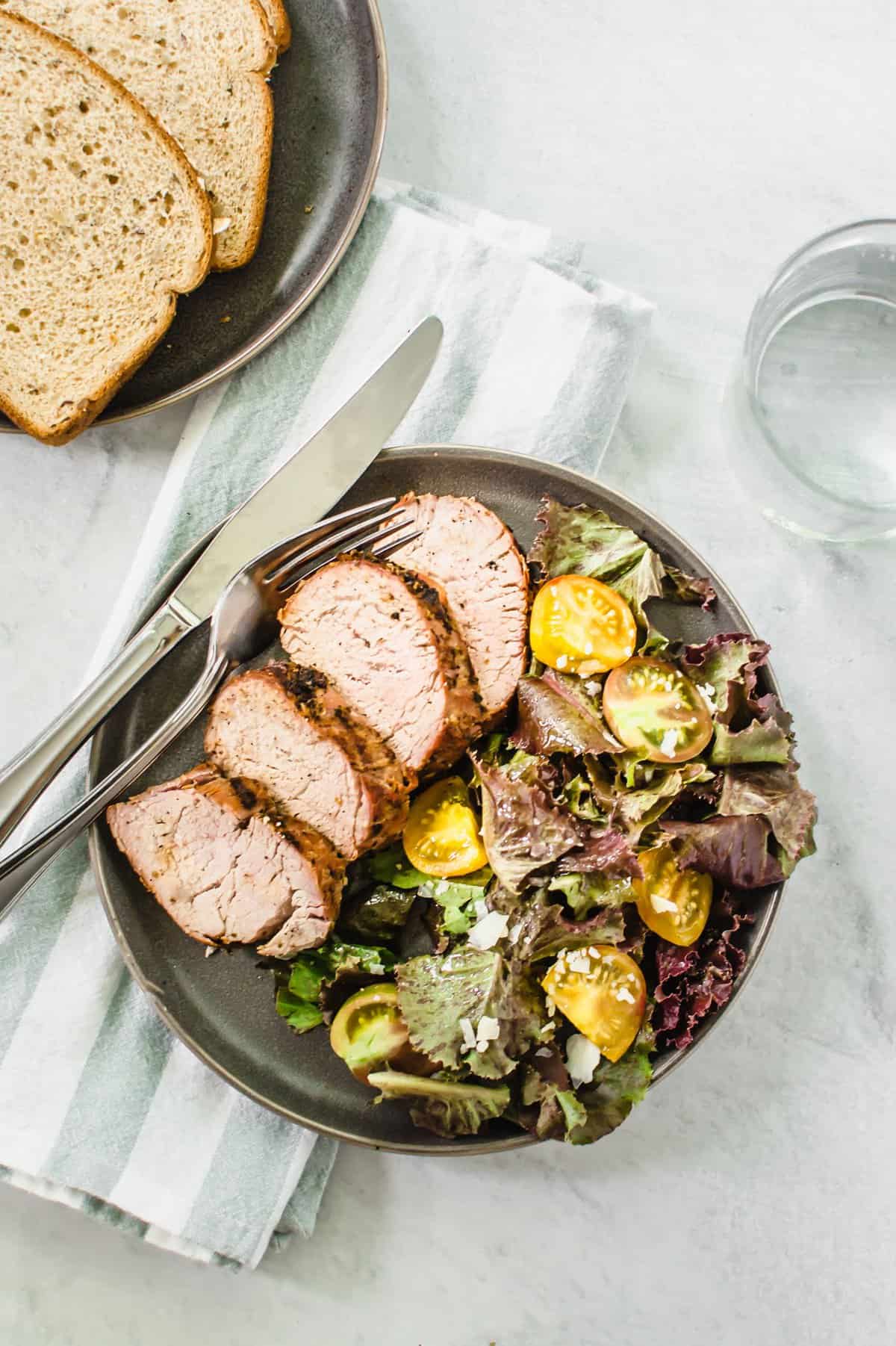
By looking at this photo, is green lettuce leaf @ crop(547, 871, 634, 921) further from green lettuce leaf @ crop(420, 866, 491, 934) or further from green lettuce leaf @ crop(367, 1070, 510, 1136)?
green lettuce leaf @ crop(367, 1070, 510, 1136)

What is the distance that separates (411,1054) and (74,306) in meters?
1.85

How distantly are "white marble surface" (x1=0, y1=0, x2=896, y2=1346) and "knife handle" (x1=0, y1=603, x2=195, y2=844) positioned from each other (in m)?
0.38

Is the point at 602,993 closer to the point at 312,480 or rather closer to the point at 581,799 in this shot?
the point at 581,799

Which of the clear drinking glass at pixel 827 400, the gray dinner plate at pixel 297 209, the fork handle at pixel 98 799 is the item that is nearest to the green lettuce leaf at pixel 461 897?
the fork handle at pixel 98 799

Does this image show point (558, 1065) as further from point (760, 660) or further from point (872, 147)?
point (872, 147)

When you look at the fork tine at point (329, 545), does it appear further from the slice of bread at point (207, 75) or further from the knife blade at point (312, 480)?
the slice of bread at point (207, 75)

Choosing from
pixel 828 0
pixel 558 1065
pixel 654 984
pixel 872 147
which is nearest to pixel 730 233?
pixel 872 147

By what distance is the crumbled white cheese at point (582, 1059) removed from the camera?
2102 mm

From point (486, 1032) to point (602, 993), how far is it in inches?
9.5

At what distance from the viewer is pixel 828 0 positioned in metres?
2.66

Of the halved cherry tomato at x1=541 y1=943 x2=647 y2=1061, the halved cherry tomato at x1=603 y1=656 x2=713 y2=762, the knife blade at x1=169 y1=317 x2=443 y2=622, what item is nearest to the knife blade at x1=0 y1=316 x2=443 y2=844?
the knife blade at x1=169 y1=317 x2=443 y2=622

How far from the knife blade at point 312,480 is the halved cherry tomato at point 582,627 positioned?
527 millimetres

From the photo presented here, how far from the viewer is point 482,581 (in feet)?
7.52

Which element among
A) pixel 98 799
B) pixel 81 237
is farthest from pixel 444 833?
pixel 81 237
